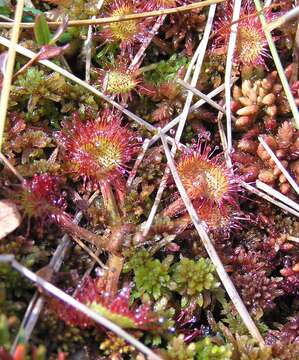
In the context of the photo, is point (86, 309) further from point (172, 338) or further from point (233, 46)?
point (233, 46)

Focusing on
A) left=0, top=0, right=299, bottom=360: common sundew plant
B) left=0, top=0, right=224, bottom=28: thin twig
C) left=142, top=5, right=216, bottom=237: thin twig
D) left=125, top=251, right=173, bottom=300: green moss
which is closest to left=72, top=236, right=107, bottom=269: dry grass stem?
left=0, top=0, right=299, bottom=360: common sundew plant

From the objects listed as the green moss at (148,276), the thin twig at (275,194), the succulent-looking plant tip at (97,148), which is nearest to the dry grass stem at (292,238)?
the thin twig at (275,194)

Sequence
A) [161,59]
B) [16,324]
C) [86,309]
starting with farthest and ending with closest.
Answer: [161,59]
[16,324]
[86,309]

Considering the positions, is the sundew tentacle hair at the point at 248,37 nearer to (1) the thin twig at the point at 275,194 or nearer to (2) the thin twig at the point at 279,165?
(2) the thin twig at the point at 279,165

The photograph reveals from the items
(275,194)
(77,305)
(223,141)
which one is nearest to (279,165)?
(275,194)

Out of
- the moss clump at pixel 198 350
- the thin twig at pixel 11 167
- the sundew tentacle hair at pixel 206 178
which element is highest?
the thin twig at pixel 11 167

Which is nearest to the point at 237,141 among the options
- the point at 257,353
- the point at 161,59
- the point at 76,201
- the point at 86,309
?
the point at 161,59

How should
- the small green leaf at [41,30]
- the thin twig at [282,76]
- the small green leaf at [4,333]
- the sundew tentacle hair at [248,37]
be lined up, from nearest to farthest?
the small green leaf at [4,333] < the small green leaf at [41,30] < the thin twig at [282,76] < the sundew tentacle hair at [248,37]

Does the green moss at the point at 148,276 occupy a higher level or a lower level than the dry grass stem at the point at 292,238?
lower
